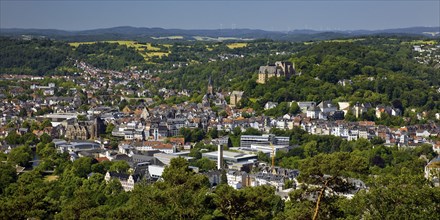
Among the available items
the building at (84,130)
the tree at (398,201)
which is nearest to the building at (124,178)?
the building at (84,130)

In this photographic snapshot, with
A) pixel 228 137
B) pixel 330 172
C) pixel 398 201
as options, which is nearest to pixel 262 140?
pixel 228 137

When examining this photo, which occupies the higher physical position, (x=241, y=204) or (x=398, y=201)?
(x=398, y=201)

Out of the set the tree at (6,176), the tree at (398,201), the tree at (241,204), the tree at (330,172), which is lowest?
the tree at (6,176)

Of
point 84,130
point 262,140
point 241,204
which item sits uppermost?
point 241,204

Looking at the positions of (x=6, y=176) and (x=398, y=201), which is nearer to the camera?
(x=398, y=201)

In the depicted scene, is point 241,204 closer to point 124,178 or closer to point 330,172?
point 330,172

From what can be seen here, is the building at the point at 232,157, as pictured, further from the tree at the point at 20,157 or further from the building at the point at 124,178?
the tree at the point at 20,157

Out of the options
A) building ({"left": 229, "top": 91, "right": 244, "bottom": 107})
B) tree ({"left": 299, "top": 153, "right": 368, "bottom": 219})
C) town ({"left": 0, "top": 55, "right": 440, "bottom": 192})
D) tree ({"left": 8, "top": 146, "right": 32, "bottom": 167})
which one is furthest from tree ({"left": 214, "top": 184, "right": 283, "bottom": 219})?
building ({"left": 229, "top": 91, "right": 244, "bottom": 107})
